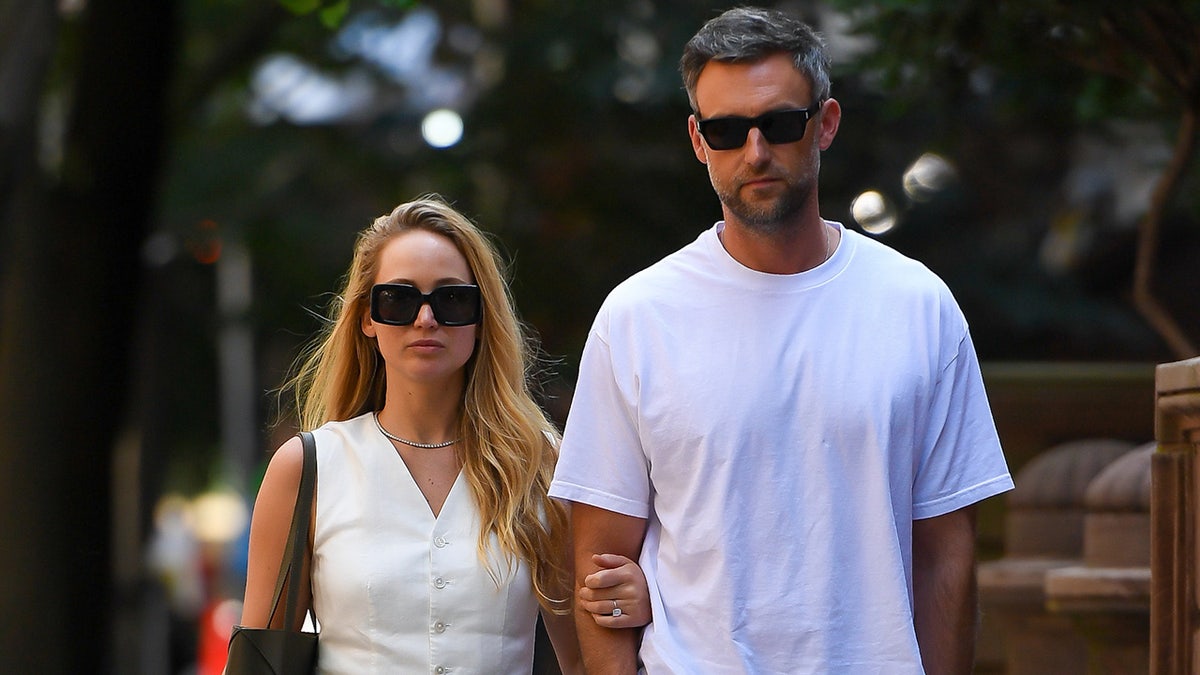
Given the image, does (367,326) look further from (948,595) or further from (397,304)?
(948,595)

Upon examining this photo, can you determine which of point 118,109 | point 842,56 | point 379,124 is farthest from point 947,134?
point 379,124

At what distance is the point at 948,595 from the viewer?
3.56 meters

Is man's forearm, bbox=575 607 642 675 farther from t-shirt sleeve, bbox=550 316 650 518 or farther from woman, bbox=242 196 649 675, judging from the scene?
t-shirt sleeve, bbox=550 316 650 518

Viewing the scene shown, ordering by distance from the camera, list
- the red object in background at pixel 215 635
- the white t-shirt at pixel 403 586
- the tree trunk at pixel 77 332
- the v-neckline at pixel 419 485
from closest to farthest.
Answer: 1. the white t-shirt at pixel 403 586
2. the v-neckline at pixel 419 485
3. the tree trunk at pixel 77 332
4. the red object in background at pixel 215 635

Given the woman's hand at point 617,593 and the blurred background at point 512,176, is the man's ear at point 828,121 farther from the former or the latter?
the blurred background at point 512,176

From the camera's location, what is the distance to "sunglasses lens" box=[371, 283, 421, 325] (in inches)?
154

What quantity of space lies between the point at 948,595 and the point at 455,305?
4.08 feet

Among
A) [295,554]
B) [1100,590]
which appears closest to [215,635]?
[1100,590]

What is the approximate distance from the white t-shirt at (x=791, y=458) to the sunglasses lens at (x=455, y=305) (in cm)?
45

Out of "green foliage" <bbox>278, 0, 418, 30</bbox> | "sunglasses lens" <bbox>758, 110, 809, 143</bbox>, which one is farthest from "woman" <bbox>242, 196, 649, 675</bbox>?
"green foliage" <bbox>278, 0, 418, 30</bbox>

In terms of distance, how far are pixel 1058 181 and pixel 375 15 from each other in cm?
543

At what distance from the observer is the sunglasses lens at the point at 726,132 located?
140 inches

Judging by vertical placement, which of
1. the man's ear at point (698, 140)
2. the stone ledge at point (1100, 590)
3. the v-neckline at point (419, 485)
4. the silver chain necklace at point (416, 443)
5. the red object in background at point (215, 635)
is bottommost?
the red object in background at point (215, 635)

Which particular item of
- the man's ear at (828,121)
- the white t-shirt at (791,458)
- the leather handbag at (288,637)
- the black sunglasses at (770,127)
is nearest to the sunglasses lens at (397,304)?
the leather handbag at (288,637)
